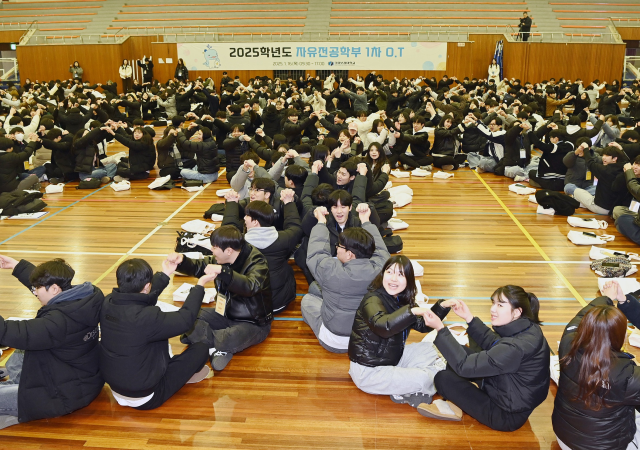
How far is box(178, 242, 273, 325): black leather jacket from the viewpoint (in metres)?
4.36

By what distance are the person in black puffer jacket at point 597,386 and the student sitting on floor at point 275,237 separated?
266cm

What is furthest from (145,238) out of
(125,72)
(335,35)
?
(335,35)

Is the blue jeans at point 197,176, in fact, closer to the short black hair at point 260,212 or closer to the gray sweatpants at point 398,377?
the short black hair at point 260,212

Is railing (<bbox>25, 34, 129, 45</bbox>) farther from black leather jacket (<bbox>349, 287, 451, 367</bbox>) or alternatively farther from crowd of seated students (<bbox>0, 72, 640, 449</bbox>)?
black leather jacket (<bbox>349, 287, 451, 367</bbox>)

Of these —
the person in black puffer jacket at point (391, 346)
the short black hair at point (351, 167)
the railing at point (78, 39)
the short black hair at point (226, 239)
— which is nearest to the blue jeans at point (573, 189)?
the short black hair at point (351, 167)

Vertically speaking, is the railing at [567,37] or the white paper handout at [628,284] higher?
the railing at [567,37]

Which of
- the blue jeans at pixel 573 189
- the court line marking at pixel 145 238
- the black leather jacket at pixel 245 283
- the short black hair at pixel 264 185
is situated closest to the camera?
the black leather jacket at pixel 245 283

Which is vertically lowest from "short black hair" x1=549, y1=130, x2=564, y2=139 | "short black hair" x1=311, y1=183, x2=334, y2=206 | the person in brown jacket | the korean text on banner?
"short black hair" x1=311, y1=183, x2=334, y2=206

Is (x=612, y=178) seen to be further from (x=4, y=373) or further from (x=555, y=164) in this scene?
(x=4, y=373)

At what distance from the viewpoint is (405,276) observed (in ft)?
12.9

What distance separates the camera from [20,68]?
2589 centimetres

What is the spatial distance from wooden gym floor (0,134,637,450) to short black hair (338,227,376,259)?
96cm

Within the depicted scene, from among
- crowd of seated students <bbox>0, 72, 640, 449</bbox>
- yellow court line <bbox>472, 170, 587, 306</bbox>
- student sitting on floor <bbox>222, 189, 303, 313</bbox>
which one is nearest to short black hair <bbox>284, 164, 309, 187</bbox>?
crowd of seated students <bbox>0, 72, 640, 449</bbox>

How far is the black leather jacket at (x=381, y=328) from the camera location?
3.72 m
